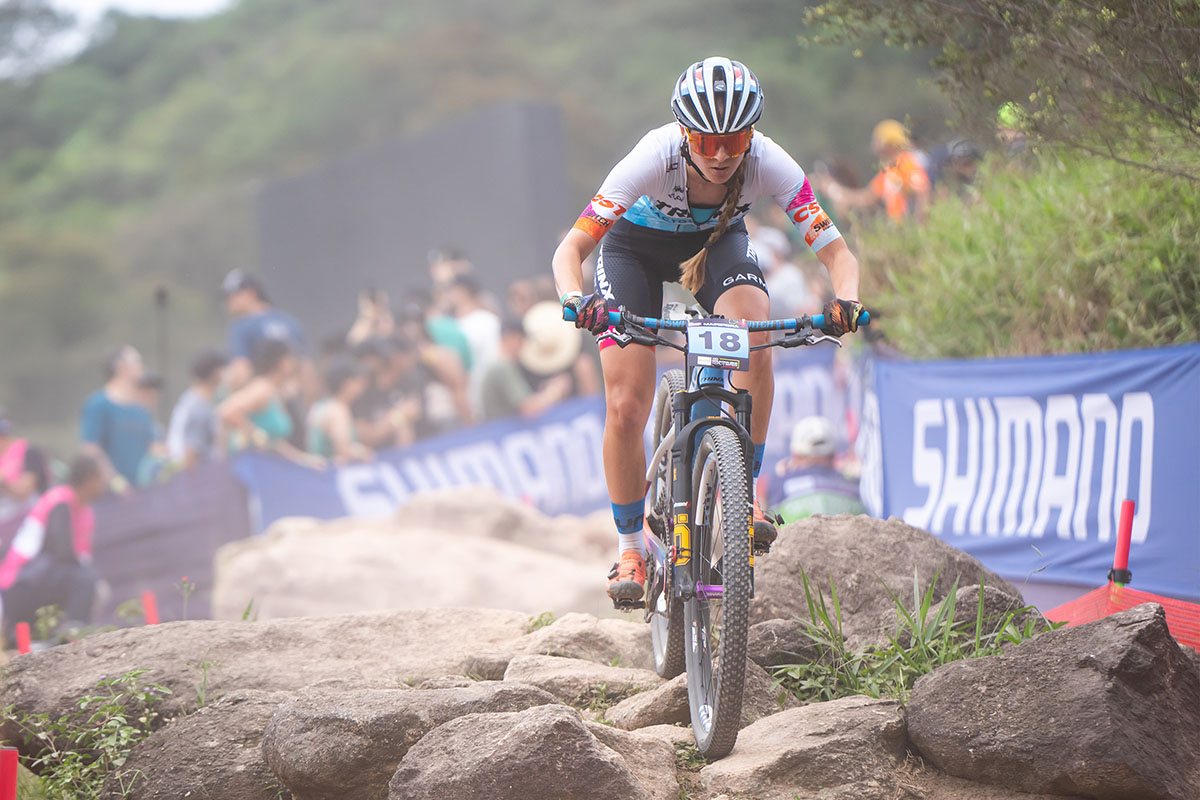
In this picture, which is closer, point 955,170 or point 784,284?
point 955,170

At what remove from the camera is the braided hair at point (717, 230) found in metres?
4.85

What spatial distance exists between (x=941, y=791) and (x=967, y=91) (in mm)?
3572

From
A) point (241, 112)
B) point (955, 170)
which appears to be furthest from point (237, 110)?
point (955, 170)

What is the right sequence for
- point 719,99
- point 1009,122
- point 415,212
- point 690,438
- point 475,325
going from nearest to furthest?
1. point 719,99
2. point 690,438
3. point 1009,122
4. point 475,325
5. point 415,212

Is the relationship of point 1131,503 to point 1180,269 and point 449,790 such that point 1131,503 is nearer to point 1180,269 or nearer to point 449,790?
point 1180,269

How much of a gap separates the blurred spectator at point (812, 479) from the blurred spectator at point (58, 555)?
7145mm

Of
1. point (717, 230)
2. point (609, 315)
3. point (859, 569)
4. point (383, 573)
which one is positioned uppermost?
point (717, 230)

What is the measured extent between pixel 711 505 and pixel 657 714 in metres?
0.98

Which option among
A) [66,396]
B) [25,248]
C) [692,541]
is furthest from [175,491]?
[25,248]

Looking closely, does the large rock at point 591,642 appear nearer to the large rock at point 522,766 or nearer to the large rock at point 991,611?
the large rock at point 991,611

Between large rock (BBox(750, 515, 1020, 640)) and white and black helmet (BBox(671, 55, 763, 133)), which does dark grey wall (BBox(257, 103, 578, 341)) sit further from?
white and black helmet (BBox(671, 55, 763, 133))

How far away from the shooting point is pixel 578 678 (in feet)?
16.7

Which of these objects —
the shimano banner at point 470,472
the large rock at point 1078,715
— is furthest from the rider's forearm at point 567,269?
the shimano banner at point 470,472

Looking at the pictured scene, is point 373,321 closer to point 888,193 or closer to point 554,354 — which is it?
point 554,354
